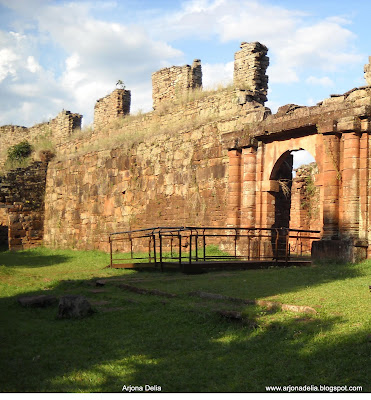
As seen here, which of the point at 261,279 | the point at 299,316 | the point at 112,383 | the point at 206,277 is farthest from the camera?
the point at 206,277

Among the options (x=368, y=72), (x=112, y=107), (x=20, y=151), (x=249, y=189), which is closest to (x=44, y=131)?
(x=20, y=151)

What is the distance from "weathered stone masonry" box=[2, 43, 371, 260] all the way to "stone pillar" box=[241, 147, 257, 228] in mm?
29

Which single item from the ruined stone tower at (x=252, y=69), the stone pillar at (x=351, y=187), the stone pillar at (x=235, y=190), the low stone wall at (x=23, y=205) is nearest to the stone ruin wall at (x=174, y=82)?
the ruined stone tower at (x=252, y=69)

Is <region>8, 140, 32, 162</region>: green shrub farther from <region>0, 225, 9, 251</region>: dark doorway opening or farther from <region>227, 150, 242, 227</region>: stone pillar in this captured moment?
<region>227, 150, 242, 227</region>: stone pillar

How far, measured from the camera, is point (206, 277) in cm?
1166

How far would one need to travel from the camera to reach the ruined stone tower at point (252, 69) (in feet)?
57.7

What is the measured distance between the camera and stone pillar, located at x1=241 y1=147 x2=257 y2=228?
15852 millimetres

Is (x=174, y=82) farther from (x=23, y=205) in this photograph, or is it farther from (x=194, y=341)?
(x=194, y=341)

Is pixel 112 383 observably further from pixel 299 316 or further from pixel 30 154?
pixel 30 154

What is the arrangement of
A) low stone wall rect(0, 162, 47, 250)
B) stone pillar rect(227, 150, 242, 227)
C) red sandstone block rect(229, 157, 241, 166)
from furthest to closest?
low stone wall rect(0, 162, 47, 250)
red sandstone block rect(229, 157, 241, 166)
stone pillar rect(227, 150, 242, 227)

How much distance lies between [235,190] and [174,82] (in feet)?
22.9

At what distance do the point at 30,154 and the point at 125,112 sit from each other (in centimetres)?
807

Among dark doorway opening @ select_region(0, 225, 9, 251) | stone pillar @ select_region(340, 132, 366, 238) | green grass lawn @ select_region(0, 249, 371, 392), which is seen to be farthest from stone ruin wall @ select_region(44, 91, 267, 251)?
green grass lawn @ select_region(0, 249, 371, 392)

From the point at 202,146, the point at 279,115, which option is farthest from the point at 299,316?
the point at 202,146
